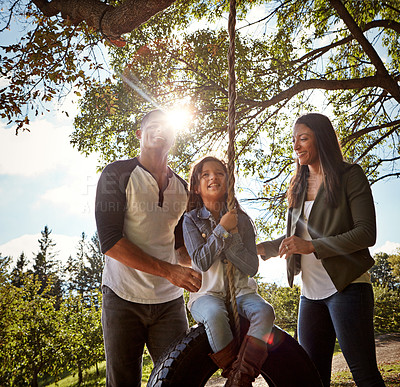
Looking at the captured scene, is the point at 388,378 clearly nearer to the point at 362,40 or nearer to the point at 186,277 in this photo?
the point at 362,40

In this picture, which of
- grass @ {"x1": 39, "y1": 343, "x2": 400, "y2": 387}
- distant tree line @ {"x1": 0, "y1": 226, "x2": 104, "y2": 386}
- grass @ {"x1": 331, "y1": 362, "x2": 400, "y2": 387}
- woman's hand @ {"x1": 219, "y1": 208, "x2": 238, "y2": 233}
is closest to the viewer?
woman's hand @ {"x1": 219, "y1": 208, "x2": 238, "y2": 233}

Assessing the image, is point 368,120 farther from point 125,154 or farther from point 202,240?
point 202,240

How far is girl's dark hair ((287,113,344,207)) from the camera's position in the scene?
1.74m

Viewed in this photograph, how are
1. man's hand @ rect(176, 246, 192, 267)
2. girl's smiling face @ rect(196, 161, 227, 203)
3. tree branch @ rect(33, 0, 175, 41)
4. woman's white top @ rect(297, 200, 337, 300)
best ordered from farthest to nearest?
tree branch @ rect(33, 0, 175, 41)
man's hand @ rect(176, 246, 192, 267)
girl's smiling face @ rect(196, 161, 227, 203)
woman's white top @ rect(297, 200, 337, 300)

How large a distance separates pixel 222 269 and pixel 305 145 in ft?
2.61

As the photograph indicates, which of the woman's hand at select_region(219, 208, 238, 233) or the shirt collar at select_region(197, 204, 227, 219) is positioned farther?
the shirt collar at select_region(197, 204, 227, 219)

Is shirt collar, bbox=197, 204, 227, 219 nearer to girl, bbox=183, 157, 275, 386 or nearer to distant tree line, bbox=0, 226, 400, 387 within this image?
girl, bbox=183, 157, 275, 386

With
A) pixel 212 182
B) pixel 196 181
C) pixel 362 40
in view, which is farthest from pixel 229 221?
pixel 362 40

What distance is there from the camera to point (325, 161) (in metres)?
1.80

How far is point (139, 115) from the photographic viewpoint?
18.1 feet

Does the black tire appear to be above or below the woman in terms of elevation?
below

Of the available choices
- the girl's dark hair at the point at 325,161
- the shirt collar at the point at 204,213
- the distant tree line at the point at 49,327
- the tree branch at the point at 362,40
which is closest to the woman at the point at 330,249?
the girl's dark hair at the point at 325,161

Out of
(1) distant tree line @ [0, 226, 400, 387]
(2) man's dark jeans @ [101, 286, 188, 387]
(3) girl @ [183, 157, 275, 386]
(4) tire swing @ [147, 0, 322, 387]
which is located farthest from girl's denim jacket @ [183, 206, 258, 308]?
(1) distant tree line @ [0, 226, 400, 387]

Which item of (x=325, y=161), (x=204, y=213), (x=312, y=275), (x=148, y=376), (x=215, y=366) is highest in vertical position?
(x=325, y=161)
